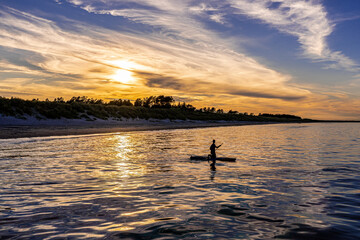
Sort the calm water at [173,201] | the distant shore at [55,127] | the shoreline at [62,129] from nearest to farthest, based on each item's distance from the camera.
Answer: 1. the calm water at [173,201]
2. the shoreline at [62,129]
3. the distant shore at [55,127]

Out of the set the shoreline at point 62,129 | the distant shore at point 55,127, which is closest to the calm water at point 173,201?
the shoreline at point 62,129

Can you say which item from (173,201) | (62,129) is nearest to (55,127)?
(62,129)

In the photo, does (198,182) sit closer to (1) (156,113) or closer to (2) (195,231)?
(2) (195,231)

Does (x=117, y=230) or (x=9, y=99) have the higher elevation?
(x=9, y=99)

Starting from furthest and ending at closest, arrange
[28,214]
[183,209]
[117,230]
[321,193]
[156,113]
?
[156,113] < [321,193] < [183,209] < [28,214] < [117,230]

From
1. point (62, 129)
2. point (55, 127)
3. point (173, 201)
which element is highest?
point (55, 127)

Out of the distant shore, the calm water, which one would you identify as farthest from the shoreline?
the calm water

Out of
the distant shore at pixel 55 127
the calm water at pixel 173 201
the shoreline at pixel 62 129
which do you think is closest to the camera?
the calm water at pixel 173 201

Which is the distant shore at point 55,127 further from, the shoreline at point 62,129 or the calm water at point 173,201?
the calm water at point 173,201

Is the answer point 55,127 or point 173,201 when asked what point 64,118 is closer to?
point 55,127

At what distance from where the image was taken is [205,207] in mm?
8586

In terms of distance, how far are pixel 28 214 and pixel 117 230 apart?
2.87 metres

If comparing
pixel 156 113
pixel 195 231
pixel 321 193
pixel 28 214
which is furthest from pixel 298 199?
pixel 156 113

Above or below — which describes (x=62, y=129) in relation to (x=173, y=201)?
above
